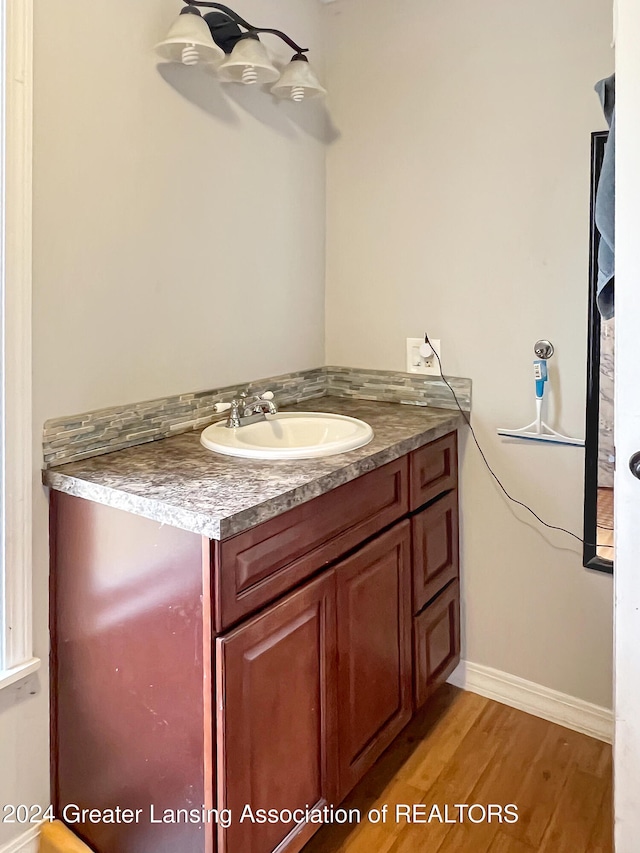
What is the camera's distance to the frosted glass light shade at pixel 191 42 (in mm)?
1493

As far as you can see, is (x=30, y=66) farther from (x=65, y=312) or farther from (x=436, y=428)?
(x=436, y=428)

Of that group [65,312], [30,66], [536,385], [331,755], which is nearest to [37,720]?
[331,755]

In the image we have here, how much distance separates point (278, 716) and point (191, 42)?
1463 millimetres

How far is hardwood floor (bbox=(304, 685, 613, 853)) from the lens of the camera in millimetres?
1559

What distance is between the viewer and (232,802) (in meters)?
1.19

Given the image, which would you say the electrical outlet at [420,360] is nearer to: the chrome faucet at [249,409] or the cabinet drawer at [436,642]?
the chrome faucet at [249,409]

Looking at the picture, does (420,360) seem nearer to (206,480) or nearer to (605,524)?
(605,524)

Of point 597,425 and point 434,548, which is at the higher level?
point 597,425

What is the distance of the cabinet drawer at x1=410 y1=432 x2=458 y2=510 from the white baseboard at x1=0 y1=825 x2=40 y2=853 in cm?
116

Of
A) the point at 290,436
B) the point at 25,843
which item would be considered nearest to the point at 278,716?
the point at 25,843

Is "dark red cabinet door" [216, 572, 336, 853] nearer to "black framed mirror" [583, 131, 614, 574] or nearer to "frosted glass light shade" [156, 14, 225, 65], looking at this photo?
"black framed mirror" [583, 131, 614, 574]

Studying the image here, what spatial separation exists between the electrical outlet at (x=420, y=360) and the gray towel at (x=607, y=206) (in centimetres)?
68

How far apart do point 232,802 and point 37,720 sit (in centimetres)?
53

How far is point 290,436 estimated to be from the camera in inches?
73.0
